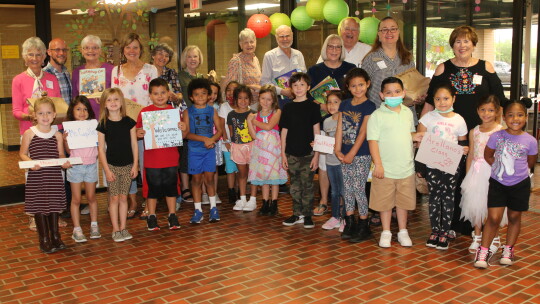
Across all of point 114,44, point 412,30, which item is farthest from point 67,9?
point 412,30

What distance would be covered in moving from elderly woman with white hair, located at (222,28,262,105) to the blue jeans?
67.4 inches

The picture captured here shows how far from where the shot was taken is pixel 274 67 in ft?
22.8

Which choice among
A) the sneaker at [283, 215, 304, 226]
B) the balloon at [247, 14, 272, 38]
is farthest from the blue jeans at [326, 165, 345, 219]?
the balloon at [247, 14, 272, 38]

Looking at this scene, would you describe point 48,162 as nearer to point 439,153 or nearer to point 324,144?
point 324,144

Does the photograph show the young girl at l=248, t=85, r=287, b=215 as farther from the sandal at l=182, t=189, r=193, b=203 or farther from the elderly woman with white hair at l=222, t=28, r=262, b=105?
the sandal at l=182, t=189, r=193, b=203

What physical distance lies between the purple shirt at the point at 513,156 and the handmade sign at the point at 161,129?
309 centimetres

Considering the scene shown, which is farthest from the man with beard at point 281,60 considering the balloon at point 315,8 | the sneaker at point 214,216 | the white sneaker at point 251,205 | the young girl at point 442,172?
the young girl at point 442,172

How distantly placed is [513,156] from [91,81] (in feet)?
14.7

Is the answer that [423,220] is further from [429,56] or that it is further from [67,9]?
[67,9]

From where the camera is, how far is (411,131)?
5094mm

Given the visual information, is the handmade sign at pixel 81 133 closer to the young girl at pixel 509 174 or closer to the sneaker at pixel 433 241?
the sneaker at pixel 433 241

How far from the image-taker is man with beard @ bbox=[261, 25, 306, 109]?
271 inches

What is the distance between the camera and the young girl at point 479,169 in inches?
184

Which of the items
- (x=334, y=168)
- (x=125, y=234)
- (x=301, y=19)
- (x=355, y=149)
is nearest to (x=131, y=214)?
(x=125, y=234)
